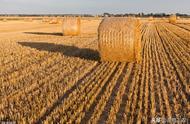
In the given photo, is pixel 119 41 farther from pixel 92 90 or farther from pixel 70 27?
pixel 70 27

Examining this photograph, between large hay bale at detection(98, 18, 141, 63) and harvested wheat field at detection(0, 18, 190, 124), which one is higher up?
large hay bale at detection(98, 18, 141, 63)

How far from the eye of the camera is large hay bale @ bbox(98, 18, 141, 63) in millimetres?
12664

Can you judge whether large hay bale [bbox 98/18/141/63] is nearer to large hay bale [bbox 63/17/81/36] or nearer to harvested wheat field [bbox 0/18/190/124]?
harvested wheat field [bbox 0/18/190/124]

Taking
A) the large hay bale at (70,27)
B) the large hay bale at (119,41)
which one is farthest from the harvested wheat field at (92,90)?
the large hay bale at (70,27)

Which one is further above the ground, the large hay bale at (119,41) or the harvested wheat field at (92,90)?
the large hay bale at (119,41)

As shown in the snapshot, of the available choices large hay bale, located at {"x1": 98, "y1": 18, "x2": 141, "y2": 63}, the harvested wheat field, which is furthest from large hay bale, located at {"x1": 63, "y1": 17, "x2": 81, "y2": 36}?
large hay bale, located at {"x1": 98, "y1": 18, "x2": 141, "y2": 63}

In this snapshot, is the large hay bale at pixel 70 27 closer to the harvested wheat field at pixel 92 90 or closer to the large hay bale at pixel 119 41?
the harvested wheat field at pixel 92 90

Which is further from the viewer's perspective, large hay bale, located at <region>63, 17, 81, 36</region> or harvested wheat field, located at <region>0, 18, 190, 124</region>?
large hay bale, located at <region>63, 17, 81, 36</region>

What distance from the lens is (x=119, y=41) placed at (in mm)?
12688

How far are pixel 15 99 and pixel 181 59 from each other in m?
7.70

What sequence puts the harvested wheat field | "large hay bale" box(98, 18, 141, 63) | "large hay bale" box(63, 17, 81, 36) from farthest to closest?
"large hay bale" box(63, 17, 81, 36)
"large hay bale" box(98, 18, 141, 63)
the harvested wheat field

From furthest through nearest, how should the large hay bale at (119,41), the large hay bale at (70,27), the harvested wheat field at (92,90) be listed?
the large hay bale at (70,27)
the large hay bale at (119,41)
the harvested wheat field at (92,90)

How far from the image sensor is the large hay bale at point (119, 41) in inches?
499

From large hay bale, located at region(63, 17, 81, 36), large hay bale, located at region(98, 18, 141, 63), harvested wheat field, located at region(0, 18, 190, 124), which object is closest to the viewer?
harvested wheat field, located at region(0, 18, 190, 124)
